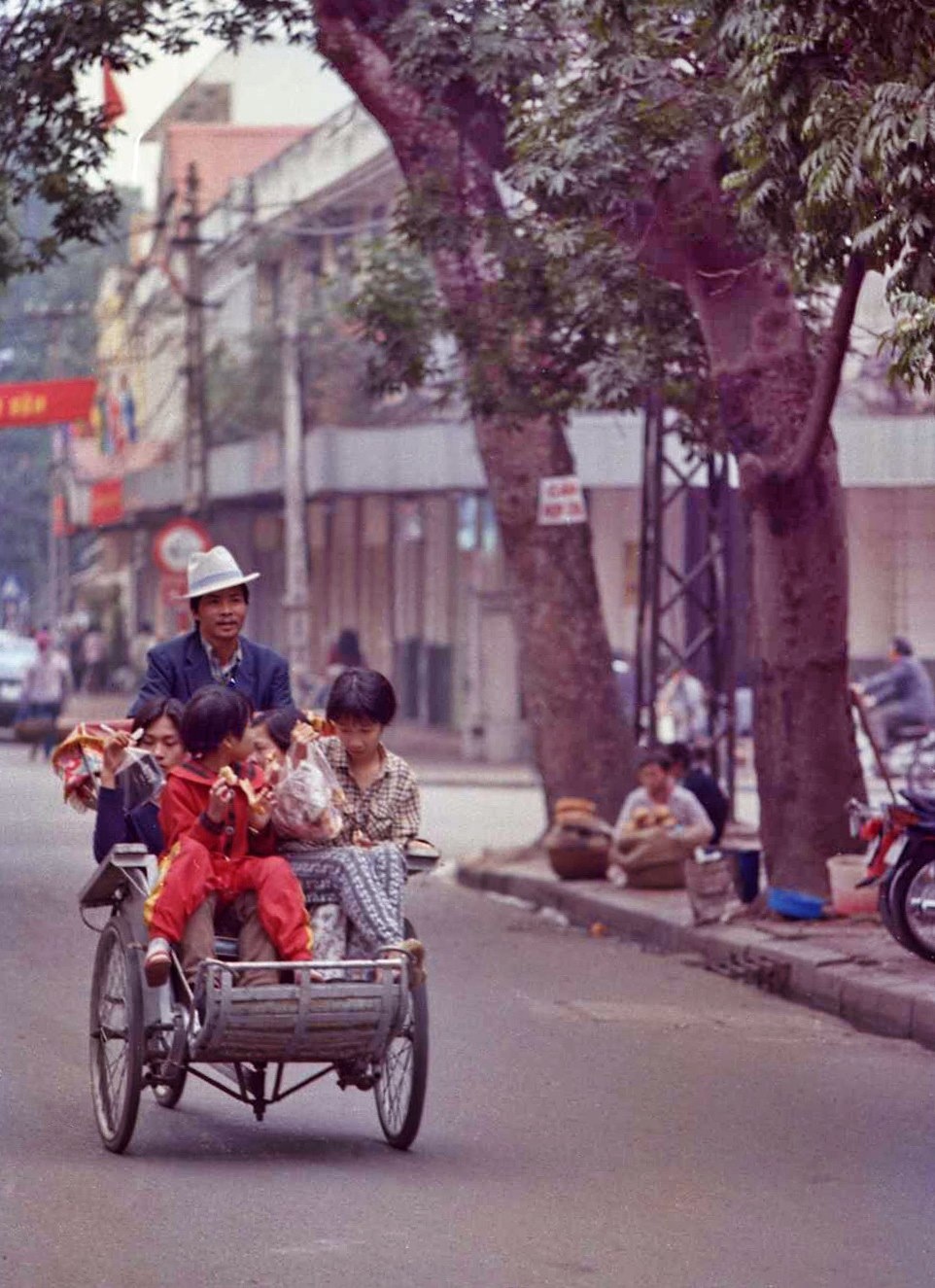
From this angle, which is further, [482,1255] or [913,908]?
[913,908]

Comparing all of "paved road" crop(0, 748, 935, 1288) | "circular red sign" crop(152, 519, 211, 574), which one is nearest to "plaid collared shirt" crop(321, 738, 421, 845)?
"paved road" crop(0, 748, 935, 1288)

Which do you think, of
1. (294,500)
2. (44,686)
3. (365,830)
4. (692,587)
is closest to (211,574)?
(365,830)

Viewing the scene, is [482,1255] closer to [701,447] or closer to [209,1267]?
[209,1267]

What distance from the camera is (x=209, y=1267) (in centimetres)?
666

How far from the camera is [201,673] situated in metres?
9.04

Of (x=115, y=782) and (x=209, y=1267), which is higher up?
(x=115, y=782)

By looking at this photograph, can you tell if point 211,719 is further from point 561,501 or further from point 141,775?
point 561,501

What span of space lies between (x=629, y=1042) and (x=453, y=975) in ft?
8.26

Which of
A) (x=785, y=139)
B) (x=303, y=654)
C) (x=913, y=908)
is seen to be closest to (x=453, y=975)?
(x=913, y=908)

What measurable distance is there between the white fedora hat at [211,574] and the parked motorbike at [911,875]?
5.64m

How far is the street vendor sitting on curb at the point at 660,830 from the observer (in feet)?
58.6

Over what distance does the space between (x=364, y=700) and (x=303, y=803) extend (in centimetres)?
49

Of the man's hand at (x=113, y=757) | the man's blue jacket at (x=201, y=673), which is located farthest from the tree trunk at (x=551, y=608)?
the man's hand at (x=113, y=757)

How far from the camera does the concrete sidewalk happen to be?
495 inches
